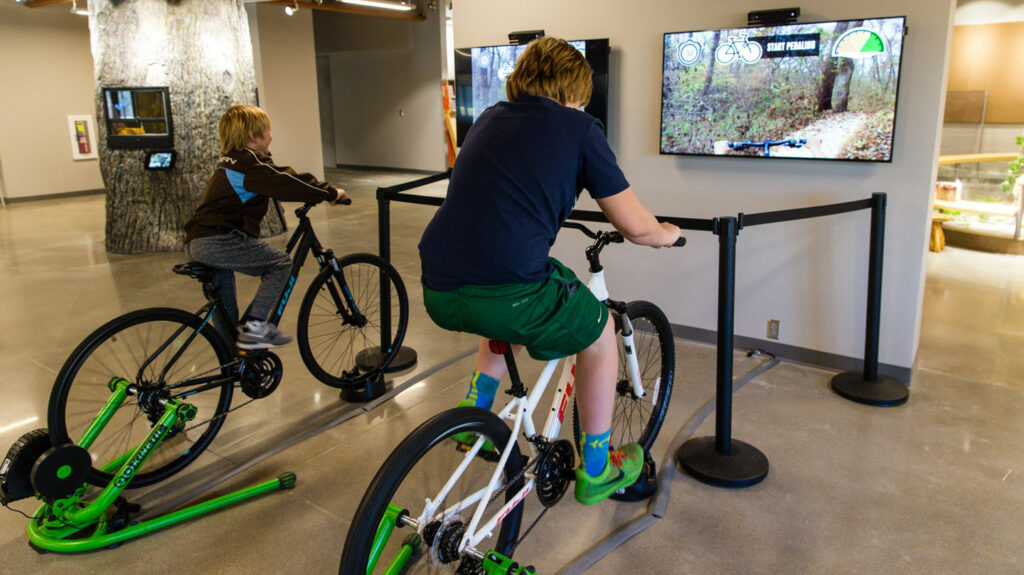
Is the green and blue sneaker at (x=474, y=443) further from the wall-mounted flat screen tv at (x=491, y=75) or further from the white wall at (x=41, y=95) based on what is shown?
the white wall at (x=41, y=95)

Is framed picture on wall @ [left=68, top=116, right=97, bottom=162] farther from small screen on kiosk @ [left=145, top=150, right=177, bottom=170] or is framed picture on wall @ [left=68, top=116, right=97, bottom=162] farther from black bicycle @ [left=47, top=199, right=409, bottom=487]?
black bicycle @ [left=47, top=199, right=409, bottom=487]

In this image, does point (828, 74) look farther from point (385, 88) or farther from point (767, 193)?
point (385, 88)

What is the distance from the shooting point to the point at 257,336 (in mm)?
3078

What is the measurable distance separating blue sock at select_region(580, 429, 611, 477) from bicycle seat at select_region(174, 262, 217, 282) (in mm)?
1700

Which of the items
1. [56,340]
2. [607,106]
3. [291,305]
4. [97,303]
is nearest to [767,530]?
[607,106]

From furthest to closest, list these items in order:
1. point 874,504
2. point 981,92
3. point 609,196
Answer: point 981,92 → point 874,504 → point 609,196

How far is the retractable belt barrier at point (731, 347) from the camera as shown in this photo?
8.69 ft

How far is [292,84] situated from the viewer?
11.7 m

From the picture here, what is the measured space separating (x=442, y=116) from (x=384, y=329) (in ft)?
33.3

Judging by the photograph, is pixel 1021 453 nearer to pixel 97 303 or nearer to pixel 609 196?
pixel 609 196

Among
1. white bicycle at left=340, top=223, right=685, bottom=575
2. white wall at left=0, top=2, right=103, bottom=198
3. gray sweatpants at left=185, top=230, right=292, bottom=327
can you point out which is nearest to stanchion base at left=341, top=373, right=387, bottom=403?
gray sweatpants at left=185, top=230, right=292, bottom=327

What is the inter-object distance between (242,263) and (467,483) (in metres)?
1.64

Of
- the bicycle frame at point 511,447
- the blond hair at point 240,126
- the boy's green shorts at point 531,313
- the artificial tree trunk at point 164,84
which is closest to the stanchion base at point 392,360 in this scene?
the blond hair at point 240,126

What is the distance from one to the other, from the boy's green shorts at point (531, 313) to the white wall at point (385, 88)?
11.8m
